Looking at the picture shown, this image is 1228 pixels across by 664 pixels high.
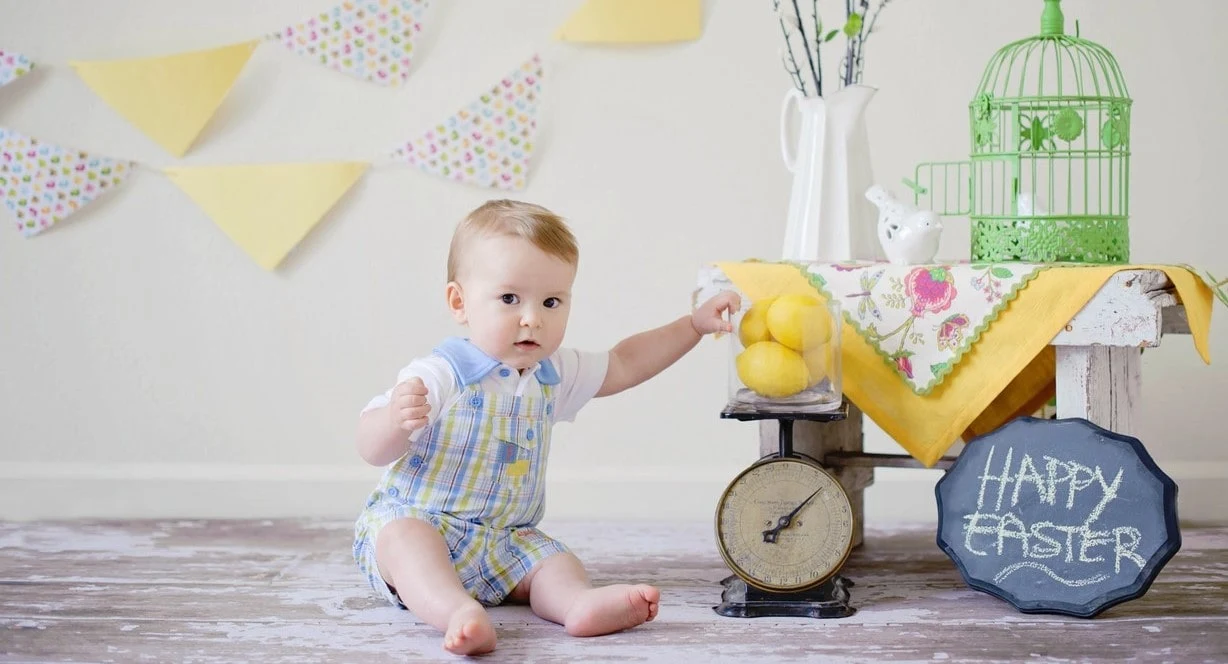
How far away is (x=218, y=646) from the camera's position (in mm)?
1584

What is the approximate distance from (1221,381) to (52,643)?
2062mm

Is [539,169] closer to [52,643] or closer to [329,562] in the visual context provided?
[329,562]

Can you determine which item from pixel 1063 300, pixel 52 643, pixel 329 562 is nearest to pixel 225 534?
pixel 329 562

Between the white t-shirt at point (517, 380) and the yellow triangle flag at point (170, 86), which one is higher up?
the yellow triangle flag at point (170, 86)

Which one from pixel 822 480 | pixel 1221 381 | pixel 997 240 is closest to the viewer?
pixel 822 480

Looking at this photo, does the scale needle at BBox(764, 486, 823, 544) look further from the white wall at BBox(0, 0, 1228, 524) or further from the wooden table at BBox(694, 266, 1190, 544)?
the white wall at BBox(0, 0, 1228, 524)

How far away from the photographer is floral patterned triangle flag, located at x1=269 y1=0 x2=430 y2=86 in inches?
95.6

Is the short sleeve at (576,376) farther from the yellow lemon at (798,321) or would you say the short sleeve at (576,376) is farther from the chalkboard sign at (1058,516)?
the chalkboard sign at (1058,516)

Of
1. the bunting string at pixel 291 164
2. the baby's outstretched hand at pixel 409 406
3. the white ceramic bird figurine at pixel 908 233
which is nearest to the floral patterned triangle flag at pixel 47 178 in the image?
the bunting string at pixel 291 164

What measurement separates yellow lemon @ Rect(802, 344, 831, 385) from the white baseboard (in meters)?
0.78

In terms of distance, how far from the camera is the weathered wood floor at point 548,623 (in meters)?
1.53

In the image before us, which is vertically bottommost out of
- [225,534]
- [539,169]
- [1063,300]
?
[225,534]

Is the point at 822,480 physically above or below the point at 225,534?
above

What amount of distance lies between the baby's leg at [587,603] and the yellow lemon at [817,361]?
1.22ft
